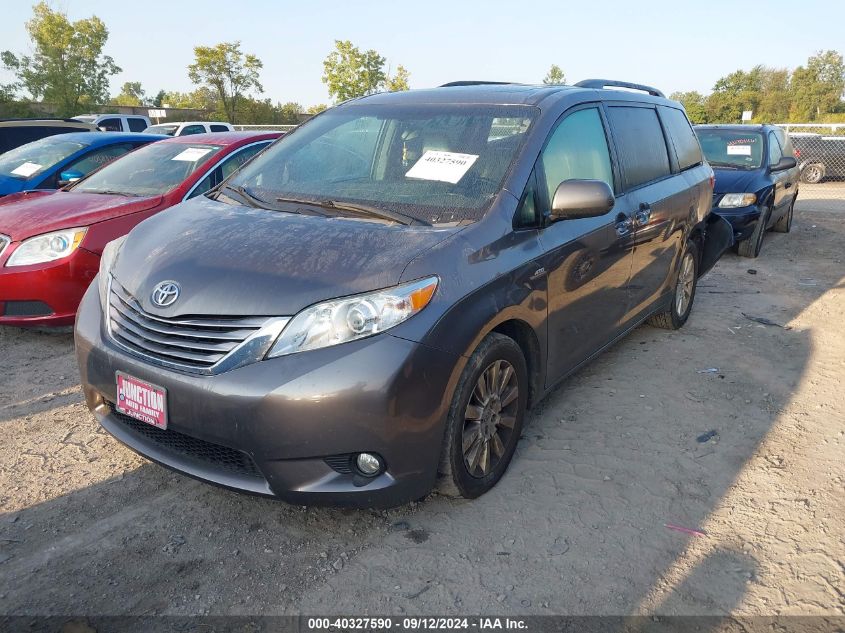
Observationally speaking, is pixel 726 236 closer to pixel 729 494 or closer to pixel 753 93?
pixel 729 494

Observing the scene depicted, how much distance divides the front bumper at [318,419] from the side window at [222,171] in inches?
124

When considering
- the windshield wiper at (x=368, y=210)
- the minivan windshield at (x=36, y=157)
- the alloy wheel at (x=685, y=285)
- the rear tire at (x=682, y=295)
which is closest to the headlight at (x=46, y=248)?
the windshield wiper at (x=368, y=210)

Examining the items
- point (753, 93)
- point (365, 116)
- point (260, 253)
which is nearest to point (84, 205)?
point (365, 116)

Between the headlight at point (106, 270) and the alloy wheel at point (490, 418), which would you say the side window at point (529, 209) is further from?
the headlight at point (106, 270)

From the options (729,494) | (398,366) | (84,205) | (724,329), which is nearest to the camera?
(398,366)

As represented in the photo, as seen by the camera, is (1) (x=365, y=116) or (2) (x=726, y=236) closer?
(1) (x=365, y=116)

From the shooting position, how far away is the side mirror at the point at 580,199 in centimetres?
306

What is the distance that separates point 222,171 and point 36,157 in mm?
2731

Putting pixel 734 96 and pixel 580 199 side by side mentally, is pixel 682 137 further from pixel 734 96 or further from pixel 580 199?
pixel 734 96

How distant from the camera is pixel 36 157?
6926mm

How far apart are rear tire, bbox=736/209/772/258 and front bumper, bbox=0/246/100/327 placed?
25.0 ft

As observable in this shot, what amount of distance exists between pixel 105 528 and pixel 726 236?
536 cm

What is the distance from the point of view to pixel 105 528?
2.70 m

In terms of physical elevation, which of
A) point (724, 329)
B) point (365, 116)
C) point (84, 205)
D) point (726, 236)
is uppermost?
point (365, 116)
